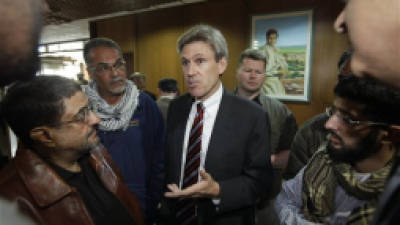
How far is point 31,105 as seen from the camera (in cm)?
116

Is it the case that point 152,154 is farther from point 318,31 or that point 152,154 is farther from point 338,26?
point 318,31

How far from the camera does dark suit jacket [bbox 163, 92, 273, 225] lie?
1.48 meters

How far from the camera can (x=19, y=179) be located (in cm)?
108

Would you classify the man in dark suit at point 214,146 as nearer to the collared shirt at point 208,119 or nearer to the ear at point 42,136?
the collared shirt at point 208,119

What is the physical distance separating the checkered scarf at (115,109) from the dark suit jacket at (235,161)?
1.71 ft

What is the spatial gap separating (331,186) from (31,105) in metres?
1.65

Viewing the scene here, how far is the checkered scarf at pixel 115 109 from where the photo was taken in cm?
188

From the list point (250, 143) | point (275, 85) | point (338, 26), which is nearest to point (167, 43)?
point (275, 85)

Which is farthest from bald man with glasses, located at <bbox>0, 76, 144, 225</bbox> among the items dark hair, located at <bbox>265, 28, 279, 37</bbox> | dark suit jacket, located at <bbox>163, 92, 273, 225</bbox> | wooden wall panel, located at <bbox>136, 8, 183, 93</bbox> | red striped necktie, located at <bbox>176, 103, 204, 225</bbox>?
wooden wall panel, located at <bbox>136, 8, 183, 93</bbox>

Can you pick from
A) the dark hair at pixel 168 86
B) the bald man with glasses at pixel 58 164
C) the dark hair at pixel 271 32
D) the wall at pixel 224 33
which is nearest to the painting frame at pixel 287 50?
the dark hair at pixel 271 32

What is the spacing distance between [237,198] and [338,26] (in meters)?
1.13

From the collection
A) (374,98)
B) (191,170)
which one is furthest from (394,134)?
(191,170)

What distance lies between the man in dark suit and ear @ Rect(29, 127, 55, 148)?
761 mm

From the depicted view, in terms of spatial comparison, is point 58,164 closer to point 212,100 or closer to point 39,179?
point 39,179
